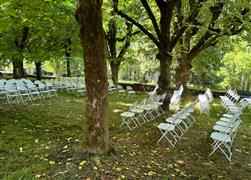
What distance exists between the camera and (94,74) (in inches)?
204

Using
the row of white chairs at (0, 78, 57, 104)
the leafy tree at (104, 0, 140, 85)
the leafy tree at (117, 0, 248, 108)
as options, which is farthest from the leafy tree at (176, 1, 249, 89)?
the row of white chairs at (0, 78, 57, 104)

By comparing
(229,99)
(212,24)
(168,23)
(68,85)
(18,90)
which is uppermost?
(212,24)

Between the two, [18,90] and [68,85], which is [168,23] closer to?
[18,90]

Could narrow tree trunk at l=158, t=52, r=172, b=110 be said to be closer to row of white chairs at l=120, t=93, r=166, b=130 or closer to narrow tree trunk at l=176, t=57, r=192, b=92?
row of white chairs at l=120, t=93, r=166, b=130

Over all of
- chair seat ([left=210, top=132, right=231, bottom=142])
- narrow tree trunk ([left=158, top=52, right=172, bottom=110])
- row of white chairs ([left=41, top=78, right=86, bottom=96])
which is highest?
narrow tree trunk ([left=158, top=52, right=172, bottom=110])

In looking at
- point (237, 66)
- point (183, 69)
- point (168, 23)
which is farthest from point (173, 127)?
point (237, 66)

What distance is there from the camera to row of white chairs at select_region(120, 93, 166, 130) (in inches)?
340

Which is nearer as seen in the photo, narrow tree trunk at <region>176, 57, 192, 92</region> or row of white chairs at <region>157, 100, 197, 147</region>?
row of white chairs at <region>157, 100, 197, 147</region>

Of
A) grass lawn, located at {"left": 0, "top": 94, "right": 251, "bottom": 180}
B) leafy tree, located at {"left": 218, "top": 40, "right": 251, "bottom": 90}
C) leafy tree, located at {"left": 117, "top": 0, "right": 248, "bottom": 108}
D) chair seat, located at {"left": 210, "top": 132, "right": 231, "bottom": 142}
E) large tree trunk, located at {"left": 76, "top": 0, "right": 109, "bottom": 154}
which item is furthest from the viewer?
leafy tree, located at {"left": 218, "top": 40, "right": 251, "bottom": 90}

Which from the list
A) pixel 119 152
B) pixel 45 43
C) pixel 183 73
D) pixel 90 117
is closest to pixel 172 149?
pixel 119 152

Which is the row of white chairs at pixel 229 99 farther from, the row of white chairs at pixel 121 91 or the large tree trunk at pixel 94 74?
the large tree trunk at pixel 94 74

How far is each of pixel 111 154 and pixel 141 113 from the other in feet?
14.0

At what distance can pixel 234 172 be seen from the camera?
18.7ft

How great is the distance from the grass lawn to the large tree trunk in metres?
0.37
